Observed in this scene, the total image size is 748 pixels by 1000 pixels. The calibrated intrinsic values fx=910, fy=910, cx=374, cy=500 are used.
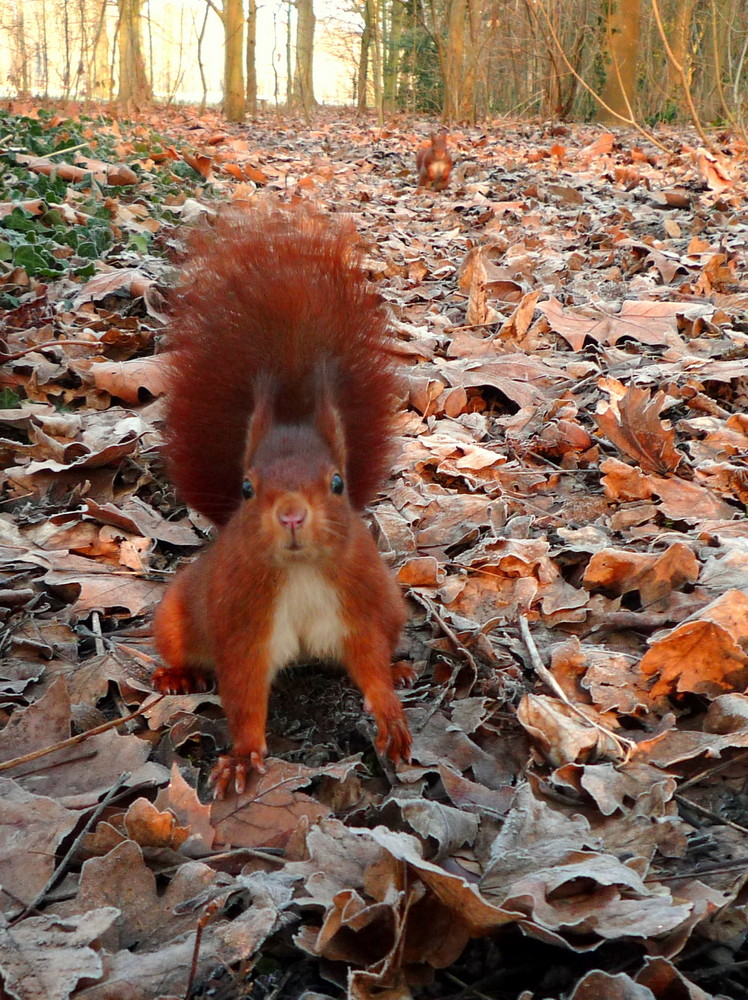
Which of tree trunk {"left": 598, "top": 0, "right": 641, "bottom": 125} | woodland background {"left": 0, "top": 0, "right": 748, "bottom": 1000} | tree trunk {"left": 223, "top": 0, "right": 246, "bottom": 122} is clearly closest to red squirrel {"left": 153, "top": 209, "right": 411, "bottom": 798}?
woodland background {"left": 0, "top": 0, "right": 748, "bottom": 1000}

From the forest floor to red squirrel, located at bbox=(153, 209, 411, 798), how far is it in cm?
17

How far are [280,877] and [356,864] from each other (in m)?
0.12

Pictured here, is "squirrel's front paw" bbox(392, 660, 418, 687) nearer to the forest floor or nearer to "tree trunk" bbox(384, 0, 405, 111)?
the forest floor

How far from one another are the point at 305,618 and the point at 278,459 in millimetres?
282

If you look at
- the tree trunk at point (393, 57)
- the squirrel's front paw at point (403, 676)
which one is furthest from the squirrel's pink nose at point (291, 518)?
the tree trunk at point (393, 57)

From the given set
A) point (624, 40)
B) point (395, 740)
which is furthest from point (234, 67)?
point (395, 740)

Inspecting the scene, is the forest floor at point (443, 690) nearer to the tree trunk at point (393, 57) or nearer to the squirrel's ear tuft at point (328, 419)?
the squirrel's ear tuft at point (328, 419)

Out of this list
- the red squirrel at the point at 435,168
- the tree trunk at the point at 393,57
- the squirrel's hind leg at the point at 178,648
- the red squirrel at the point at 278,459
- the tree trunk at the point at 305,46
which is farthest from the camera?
the tree trunk at the point at 393,57

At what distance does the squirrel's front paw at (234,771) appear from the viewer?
1.52m

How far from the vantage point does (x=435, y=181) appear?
27.1ft

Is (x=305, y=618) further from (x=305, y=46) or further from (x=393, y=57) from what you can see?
(x=393, y=57)

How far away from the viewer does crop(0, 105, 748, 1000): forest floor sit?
1.14 m

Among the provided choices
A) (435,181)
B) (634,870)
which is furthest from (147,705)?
(435,181)

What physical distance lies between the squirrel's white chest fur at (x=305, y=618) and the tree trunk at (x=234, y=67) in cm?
1645
